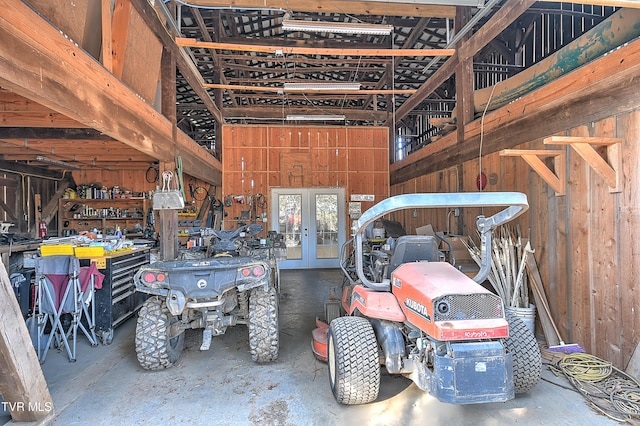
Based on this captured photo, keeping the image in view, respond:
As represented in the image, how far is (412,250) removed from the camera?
293cm

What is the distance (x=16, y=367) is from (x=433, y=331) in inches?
107

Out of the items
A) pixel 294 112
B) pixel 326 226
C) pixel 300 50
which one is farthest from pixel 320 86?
pixel 326 226

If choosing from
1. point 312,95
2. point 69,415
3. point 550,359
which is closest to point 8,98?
point 69,415

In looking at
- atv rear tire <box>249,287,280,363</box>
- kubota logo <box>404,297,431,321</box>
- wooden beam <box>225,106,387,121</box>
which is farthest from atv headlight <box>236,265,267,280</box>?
wooden beam <box>225,106,387,121</box>

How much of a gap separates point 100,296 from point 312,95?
8.56 metres

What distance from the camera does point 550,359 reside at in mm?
3305

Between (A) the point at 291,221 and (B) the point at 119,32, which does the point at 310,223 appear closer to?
(A) the point at 291,221

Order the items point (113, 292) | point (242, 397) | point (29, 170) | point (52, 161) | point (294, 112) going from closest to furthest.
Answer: point (242, 397) < point (113, 292) < point (52, 161) < point (29, 170) < point (294, 112)

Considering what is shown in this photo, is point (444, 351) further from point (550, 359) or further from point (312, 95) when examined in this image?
point (312, 95)

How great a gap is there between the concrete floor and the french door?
18.1ft

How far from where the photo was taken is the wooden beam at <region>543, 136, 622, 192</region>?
9.48 feet

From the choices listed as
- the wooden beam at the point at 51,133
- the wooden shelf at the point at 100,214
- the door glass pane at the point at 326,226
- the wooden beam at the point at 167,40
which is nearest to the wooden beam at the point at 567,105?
the door glass pane at the point at 326,226

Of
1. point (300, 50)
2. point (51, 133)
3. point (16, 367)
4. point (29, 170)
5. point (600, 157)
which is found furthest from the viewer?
point (29, 170)

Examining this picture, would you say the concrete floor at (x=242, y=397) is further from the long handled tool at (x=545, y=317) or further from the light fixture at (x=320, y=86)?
Answer: the light fixture at (x=320, y=86)
